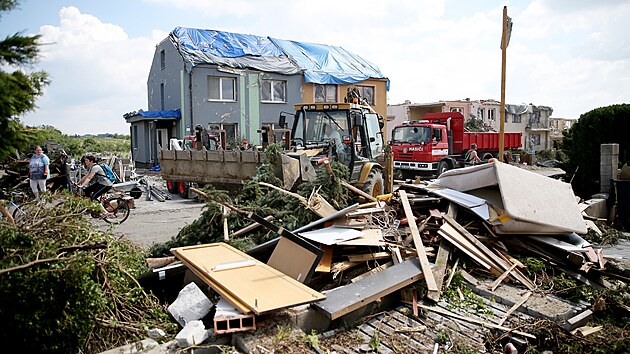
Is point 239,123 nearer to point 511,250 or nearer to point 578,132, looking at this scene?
point 578,132

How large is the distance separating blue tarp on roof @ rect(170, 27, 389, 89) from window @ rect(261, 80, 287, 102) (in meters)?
0.84

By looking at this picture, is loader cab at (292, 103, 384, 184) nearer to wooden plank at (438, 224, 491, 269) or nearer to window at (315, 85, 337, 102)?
wooden plank at (438, 224, 491, 269)

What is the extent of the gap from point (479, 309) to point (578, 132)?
10.3 meters

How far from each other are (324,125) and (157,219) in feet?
16.6

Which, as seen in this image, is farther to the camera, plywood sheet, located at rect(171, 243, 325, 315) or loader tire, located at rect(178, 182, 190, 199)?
loader tire, located at rect(178, 182, 190, 199)

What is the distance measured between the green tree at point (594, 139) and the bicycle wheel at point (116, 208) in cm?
1189

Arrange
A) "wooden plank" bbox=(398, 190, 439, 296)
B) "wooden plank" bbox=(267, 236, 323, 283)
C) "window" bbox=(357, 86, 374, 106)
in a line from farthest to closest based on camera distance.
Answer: "window" bbox=(357, 86, 374, 106) < "wooden plank" bbox=(398, 190, 439, 296) < "wooden plank" bbox=(267, 236, 323, 283)

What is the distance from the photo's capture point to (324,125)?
11.2 m

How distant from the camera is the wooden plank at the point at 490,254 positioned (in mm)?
5933

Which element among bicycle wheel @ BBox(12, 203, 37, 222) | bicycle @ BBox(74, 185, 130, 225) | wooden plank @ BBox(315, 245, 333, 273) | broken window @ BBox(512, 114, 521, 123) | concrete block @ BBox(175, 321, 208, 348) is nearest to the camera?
concrete block @ BBox(175, 321, 208, 348)

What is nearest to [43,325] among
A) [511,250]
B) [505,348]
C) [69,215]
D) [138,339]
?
[138,339]

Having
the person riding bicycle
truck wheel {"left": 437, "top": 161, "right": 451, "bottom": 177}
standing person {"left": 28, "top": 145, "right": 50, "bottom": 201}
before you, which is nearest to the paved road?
the person riding bicycle

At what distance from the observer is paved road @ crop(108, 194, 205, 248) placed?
10031 mm

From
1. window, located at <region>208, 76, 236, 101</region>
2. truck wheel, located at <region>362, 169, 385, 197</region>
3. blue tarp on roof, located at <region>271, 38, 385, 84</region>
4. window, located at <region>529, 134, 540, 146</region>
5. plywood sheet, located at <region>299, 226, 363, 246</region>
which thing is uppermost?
blue tarp on roof, located at <region>271, 38, 385, 84</region>
